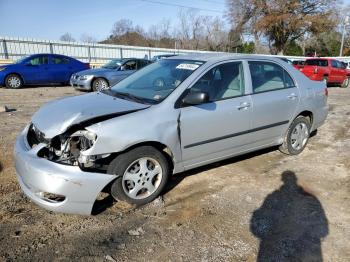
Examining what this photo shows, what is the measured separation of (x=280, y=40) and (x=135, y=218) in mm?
46451

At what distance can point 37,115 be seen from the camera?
12.3ft

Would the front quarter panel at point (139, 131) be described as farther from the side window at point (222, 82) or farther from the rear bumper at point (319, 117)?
the rear bumper at point (319, 117)

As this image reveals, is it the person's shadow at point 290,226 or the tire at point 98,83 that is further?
the tire at point 98,83

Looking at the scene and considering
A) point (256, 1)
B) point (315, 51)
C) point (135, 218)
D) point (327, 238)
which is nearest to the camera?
point (327, 238)

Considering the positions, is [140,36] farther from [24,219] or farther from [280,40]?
[24,219]

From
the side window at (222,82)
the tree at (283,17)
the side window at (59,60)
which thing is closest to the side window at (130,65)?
the side window at (59,60)

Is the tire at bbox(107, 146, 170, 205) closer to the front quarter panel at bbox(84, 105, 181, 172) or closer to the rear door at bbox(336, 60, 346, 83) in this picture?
the front quarter panel at bbox(84, 105, 181, 172)

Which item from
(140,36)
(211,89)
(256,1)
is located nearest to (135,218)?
(211,89)

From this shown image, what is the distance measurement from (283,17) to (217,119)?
4195cm

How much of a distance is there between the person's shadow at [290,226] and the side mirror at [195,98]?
4.55 ft

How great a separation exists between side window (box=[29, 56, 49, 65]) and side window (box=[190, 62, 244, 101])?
1198cm

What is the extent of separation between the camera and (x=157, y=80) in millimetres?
4344

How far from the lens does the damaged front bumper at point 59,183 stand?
3.09m

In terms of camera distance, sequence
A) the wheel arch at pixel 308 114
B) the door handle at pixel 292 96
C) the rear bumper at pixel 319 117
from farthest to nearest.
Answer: the rear bumper at pixel 319 117 → the wheel arch at pixel 308 114 → the door handle at pixel 292 96
